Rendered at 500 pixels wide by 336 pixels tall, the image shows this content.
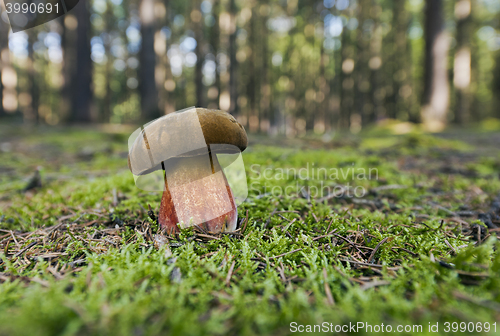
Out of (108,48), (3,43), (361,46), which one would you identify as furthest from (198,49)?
(108,48)

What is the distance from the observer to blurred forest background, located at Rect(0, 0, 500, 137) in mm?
9320

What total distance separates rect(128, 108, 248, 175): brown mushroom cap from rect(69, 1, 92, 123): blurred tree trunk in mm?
9584

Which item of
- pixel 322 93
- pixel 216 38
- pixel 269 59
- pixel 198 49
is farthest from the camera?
pixel 269 59

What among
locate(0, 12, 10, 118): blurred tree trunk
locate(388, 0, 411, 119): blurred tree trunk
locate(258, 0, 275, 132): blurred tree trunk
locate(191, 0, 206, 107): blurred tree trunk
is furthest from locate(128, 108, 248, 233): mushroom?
locate(388, 0, 411, 119): blurred tree trunk

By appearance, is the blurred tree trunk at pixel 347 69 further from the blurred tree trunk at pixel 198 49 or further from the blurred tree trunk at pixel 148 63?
the blurred tree trunk at pixel 148 63

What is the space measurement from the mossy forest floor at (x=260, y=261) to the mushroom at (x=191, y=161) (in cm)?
13

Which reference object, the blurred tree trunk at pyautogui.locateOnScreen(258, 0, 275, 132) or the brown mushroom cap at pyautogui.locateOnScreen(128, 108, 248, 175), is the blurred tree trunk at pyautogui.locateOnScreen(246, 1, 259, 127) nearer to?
the blurred tree trunk at pyautogui.locateOnScreen(258, 0, 275, 132)

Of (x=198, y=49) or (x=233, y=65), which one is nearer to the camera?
(x=198, y=49)

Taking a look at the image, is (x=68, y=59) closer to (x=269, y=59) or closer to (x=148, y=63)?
(x=148, y=63)

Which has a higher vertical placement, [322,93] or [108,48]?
[108,48]

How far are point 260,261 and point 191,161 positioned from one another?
73cm

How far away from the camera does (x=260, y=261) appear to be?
139 cm

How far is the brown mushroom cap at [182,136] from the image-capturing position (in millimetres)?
1422

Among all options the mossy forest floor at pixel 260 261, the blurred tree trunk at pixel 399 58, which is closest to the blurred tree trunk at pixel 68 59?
the mossy forest floor at pixel 260 261
